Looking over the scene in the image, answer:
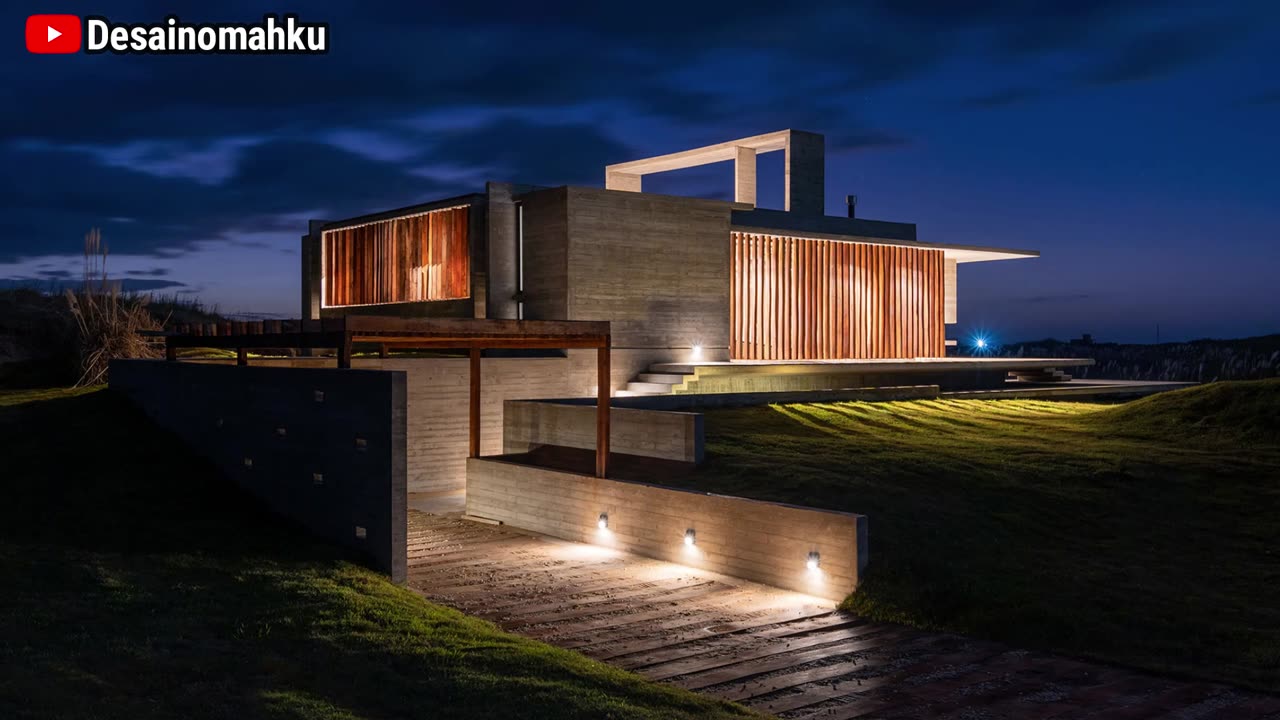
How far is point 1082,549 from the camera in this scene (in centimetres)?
959

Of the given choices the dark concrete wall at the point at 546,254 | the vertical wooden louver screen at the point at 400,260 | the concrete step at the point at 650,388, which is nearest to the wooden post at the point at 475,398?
the dark concrete wall at the point at 546,254

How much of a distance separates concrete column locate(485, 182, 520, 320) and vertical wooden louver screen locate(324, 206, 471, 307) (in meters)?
0.55

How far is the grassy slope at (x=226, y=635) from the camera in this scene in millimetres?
5078

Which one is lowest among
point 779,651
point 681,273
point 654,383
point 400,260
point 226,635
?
point 779,651

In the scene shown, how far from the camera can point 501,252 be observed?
741 inches

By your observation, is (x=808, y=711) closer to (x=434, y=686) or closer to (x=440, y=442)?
(x=434, y=686)

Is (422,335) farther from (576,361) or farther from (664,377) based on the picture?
(664,377)

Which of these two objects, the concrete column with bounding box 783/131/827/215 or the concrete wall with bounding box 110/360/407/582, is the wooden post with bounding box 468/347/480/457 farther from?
the concrete column with bounding box 783/131/827/215

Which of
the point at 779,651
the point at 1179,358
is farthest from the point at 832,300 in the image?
the point at 1179,358

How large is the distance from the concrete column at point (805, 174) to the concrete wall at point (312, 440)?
1346 centimetres

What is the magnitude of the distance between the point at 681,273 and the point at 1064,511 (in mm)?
9732

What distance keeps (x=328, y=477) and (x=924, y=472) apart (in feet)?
20.7

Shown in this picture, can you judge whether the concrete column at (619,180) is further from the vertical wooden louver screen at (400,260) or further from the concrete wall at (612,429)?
the concrete wall at (612,429)

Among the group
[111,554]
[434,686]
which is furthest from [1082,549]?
[111,554]
